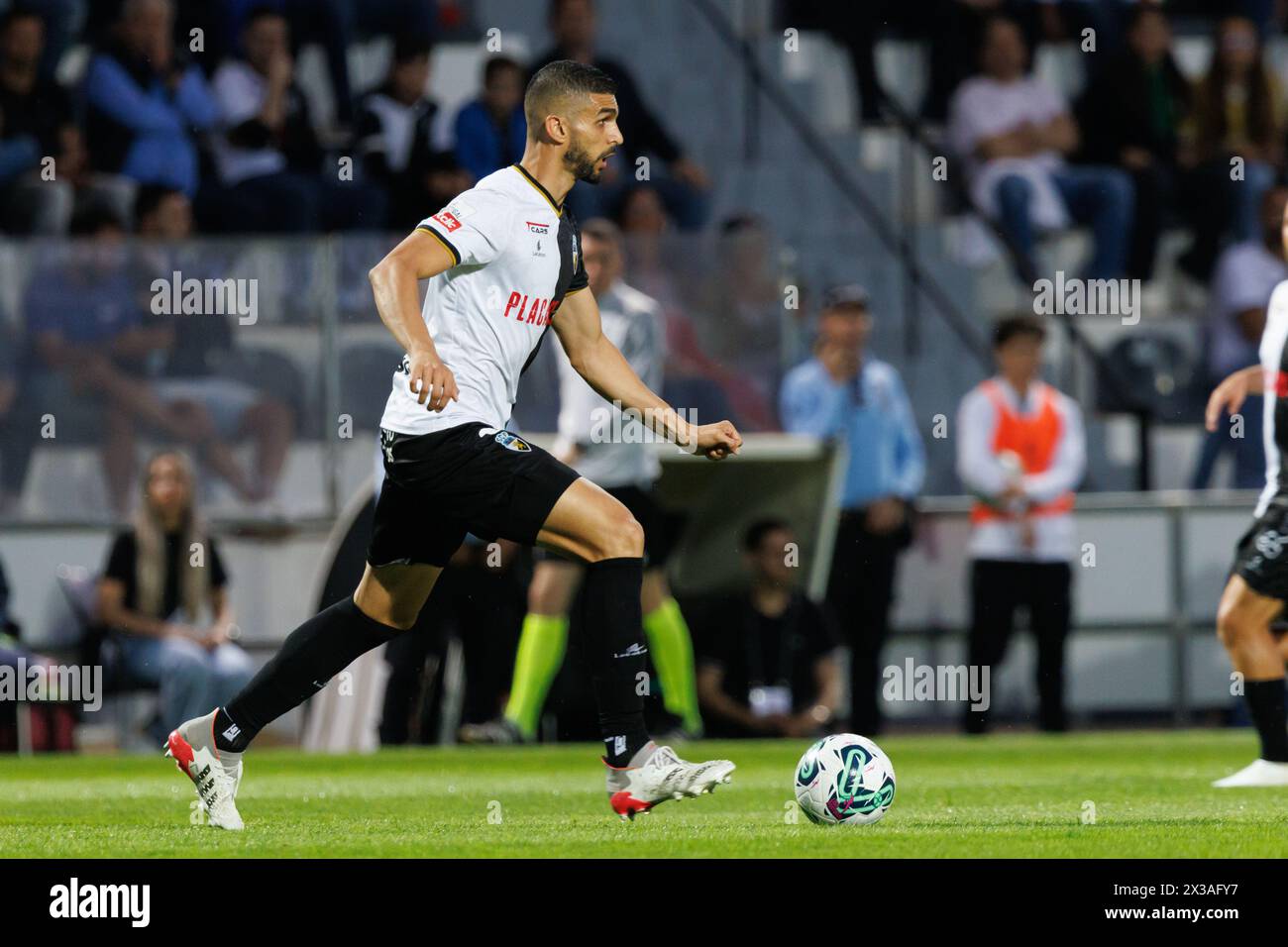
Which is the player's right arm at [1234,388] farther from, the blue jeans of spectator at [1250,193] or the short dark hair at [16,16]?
the short dark hair at [16,16]

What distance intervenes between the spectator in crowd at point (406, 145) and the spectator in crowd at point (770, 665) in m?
3.33

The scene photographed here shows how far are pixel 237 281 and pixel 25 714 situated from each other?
2.71 metres

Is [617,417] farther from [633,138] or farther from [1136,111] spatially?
[1136,111]

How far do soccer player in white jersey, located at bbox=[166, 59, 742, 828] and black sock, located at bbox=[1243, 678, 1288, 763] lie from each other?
2883mm

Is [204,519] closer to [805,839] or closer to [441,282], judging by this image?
[441,282]

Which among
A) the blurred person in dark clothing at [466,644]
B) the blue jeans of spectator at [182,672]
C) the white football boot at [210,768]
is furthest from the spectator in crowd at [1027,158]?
the white football boot at [210,768]

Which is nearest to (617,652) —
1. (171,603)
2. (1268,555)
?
(1268,555)

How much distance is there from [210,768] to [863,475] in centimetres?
698

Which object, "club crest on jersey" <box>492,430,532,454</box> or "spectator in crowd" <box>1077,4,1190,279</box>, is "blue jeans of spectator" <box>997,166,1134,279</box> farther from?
"club crest on jersey" <box>492,430,532,454</box>

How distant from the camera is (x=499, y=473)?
7492 millimetres

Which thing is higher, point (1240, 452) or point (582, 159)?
point (582, 159)


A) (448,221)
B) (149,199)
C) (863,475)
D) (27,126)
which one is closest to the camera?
(448,221)

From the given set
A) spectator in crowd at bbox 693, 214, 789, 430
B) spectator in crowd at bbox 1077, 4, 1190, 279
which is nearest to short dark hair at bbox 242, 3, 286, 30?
spectator in crowd at bbox 693, 214, 789, 430

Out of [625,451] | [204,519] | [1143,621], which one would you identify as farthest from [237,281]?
[1143,621]
